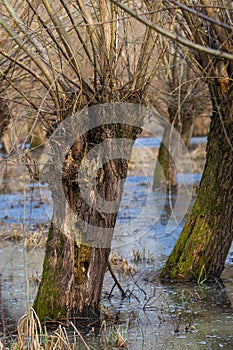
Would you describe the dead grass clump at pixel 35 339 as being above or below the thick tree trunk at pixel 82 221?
below

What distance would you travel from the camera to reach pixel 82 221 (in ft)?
17.1

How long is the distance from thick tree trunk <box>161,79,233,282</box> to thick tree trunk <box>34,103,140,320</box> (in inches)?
59.6

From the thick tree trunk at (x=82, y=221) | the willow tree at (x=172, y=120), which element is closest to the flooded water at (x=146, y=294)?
the thick tree trunk at (x=82, y=221)

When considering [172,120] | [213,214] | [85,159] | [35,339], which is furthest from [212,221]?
[172,120]

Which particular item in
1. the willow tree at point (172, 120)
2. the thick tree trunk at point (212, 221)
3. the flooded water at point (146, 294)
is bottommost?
the flooded water at point (146, 294)

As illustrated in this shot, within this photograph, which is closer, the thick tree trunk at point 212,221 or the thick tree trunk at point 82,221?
the thick tree trunk at point 82,221

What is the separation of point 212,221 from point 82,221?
6.28 feet

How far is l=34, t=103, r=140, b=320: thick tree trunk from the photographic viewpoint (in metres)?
5.16

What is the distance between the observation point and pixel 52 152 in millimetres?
5129

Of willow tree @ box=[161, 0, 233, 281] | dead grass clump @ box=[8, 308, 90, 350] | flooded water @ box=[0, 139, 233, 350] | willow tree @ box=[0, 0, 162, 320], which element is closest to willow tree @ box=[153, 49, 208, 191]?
flooded water @ box=[0, 139, 233, 350]

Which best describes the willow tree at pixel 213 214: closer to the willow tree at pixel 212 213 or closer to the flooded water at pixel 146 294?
the willow tree at pixel 212 213

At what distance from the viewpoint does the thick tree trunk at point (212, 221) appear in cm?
650

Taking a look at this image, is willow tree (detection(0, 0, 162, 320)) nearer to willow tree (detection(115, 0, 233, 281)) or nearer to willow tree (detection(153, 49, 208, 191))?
willow tree (detection(115, 0, 233, 281))

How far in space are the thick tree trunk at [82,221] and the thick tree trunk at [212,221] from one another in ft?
4.96
